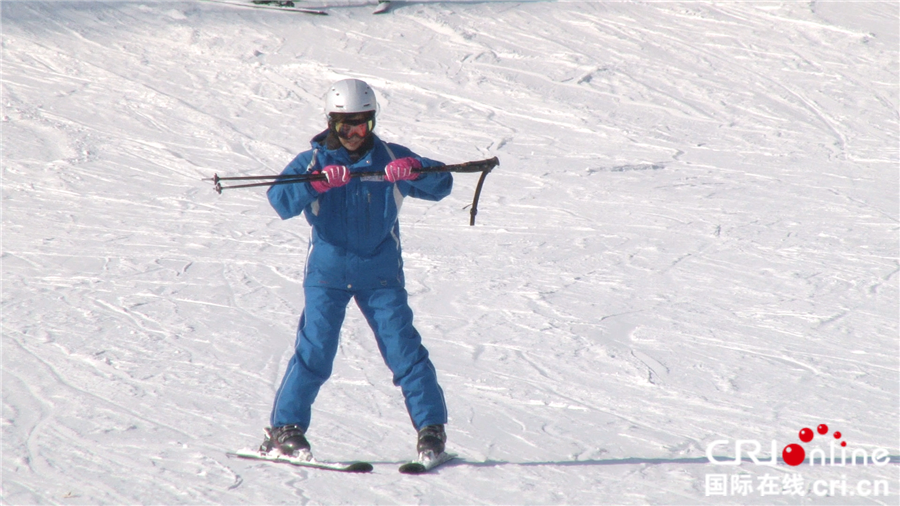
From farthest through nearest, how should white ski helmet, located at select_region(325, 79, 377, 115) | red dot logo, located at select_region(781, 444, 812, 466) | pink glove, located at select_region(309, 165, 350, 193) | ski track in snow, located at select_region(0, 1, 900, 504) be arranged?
ski track in snow, located at select_region(0, 1, 900, 504) → red dot logo, located at select_region(781, 444, 812, 466) → white ski helmet, located at select_region(325, 79, 377, 115) → pink glove, located at select_region(309, 165, 350, 193)

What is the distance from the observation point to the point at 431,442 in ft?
12.0

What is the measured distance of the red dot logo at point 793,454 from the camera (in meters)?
3.81

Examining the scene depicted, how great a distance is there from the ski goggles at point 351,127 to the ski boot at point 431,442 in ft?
3.69

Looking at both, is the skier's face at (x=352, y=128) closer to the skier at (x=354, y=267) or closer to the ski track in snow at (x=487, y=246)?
the skier at (x=354, y=267)

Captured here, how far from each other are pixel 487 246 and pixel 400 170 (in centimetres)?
385

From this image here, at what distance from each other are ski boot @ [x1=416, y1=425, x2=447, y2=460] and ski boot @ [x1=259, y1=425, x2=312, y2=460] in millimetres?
413

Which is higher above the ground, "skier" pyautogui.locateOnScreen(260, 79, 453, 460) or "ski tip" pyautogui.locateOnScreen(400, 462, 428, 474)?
"skier" pyautogui.locateOnScreen(260, 79, 453, 460)

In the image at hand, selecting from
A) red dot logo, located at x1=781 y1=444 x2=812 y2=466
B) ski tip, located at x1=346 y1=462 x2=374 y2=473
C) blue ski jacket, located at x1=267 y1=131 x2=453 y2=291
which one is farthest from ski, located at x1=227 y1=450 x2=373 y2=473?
red dot logo, located at x1=781 y1=444 x2=812 y2=466

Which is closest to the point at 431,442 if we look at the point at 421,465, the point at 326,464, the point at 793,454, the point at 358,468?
the point at 421,465

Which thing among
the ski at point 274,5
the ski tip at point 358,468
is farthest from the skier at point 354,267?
the ski at point 274,5

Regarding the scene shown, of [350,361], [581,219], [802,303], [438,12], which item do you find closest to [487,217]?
[581,219]

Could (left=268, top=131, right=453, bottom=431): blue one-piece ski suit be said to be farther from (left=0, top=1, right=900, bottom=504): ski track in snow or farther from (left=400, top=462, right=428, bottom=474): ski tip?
(left=0, top=1, right=900, bottom=504): ski track in snow

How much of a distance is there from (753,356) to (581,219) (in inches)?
116

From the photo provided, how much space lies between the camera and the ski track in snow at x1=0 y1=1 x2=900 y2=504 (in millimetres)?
3945
